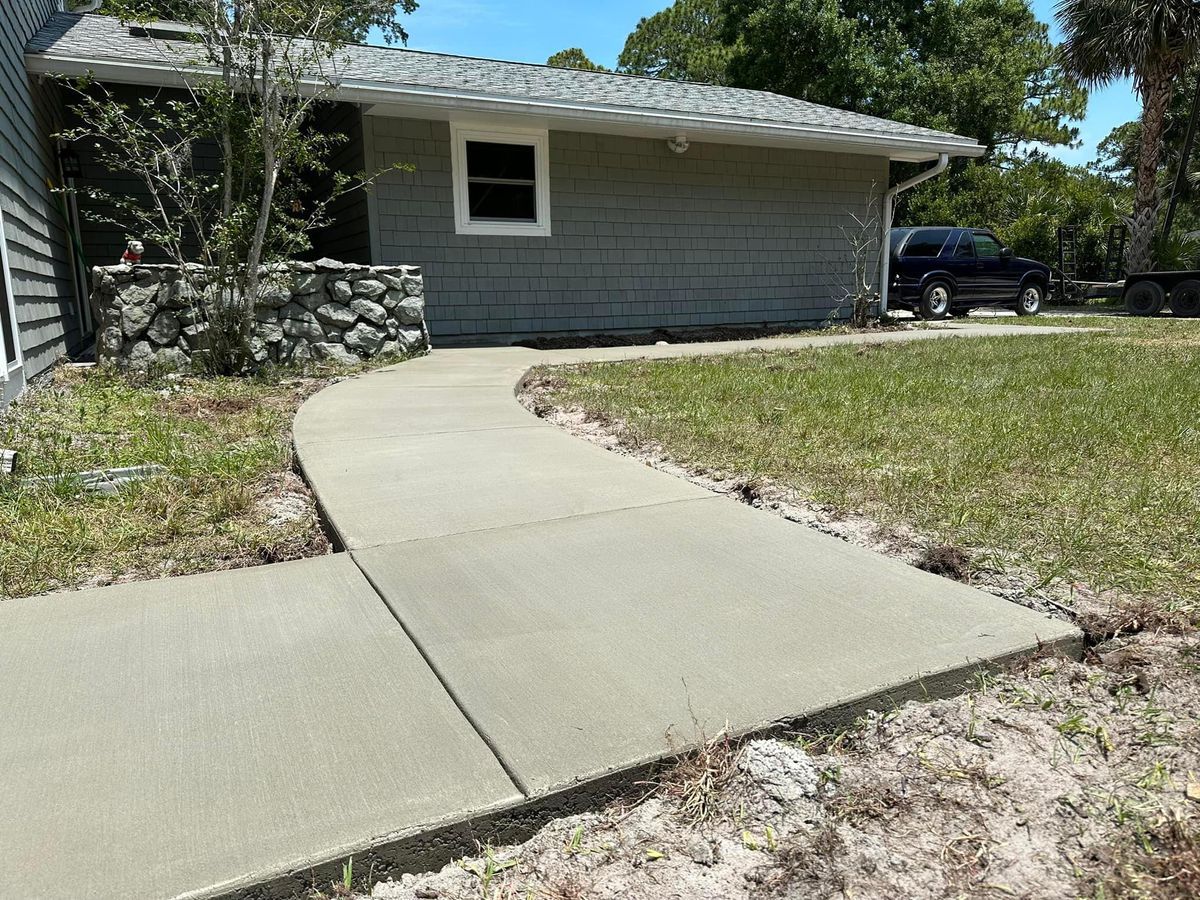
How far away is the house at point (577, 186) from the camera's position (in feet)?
30.7

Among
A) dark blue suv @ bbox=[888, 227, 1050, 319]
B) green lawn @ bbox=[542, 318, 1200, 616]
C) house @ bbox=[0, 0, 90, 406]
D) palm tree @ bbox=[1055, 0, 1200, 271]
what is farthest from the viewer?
palm tree @ bbox=[1055, 0, 1200, 271]

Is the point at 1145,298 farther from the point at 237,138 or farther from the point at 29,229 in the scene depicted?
the point at 29,229

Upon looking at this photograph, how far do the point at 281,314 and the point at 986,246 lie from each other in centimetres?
1293

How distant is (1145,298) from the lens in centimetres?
1612

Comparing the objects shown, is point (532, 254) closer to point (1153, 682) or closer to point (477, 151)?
point (477, 151)

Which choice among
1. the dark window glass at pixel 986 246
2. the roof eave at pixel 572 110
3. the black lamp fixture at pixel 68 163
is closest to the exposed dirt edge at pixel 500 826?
the roof eave at pixel 572 110

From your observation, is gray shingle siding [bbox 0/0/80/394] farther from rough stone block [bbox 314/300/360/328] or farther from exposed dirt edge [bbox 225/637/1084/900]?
exposed dirt edge [bbox 225/637/1084/900]

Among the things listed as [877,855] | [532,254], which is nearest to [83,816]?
[877,855]

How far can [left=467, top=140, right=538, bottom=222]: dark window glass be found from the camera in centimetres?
1014

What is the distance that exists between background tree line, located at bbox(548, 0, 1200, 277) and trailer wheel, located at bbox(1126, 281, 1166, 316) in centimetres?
590

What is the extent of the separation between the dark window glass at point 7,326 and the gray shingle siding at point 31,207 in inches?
8.8

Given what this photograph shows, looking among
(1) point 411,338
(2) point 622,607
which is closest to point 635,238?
(1) point 411,338

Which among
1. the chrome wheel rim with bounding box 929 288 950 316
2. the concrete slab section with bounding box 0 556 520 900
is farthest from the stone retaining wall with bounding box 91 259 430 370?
the chrome wheel rim with bounding box 929 288 950 316

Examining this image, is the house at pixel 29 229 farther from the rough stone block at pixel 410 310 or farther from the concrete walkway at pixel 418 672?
the concrete walkway at pixel 418 672
